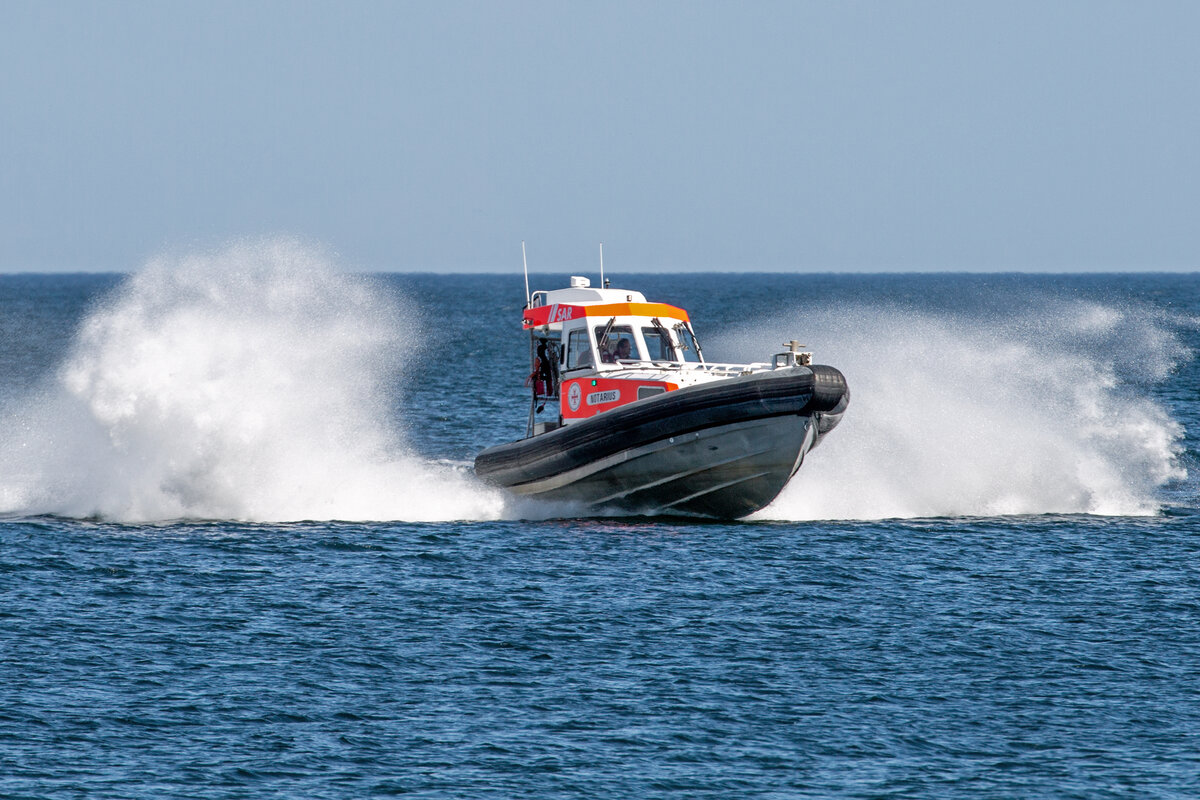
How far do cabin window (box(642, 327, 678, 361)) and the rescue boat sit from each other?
0.06 ft

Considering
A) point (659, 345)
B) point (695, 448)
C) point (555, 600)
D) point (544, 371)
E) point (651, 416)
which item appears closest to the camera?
point (555, 600)

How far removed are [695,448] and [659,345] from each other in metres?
2.14

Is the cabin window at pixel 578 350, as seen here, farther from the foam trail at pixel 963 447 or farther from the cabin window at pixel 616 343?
the foam trail at pixel 963 447

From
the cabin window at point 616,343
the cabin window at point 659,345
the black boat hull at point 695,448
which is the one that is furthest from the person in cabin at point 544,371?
the cabin window at point 659,345

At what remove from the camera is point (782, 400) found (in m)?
18.9

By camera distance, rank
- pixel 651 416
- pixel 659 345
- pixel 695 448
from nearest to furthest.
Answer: pixel 651 416 < pixel 695 448 < pixel 659 345

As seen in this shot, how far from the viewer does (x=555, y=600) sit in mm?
16562

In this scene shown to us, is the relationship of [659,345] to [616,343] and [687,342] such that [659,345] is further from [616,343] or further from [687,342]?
[616,343]

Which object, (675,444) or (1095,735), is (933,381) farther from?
(1095,735)

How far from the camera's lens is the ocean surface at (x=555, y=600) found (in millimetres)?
11641

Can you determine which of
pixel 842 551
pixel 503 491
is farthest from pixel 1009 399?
pixel 503 491

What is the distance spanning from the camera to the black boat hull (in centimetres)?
1895

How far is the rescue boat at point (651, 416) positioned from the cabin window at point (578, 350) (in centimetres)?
2

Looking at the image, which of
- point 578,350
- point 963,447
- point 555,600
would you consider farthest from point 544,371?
point 963,447
